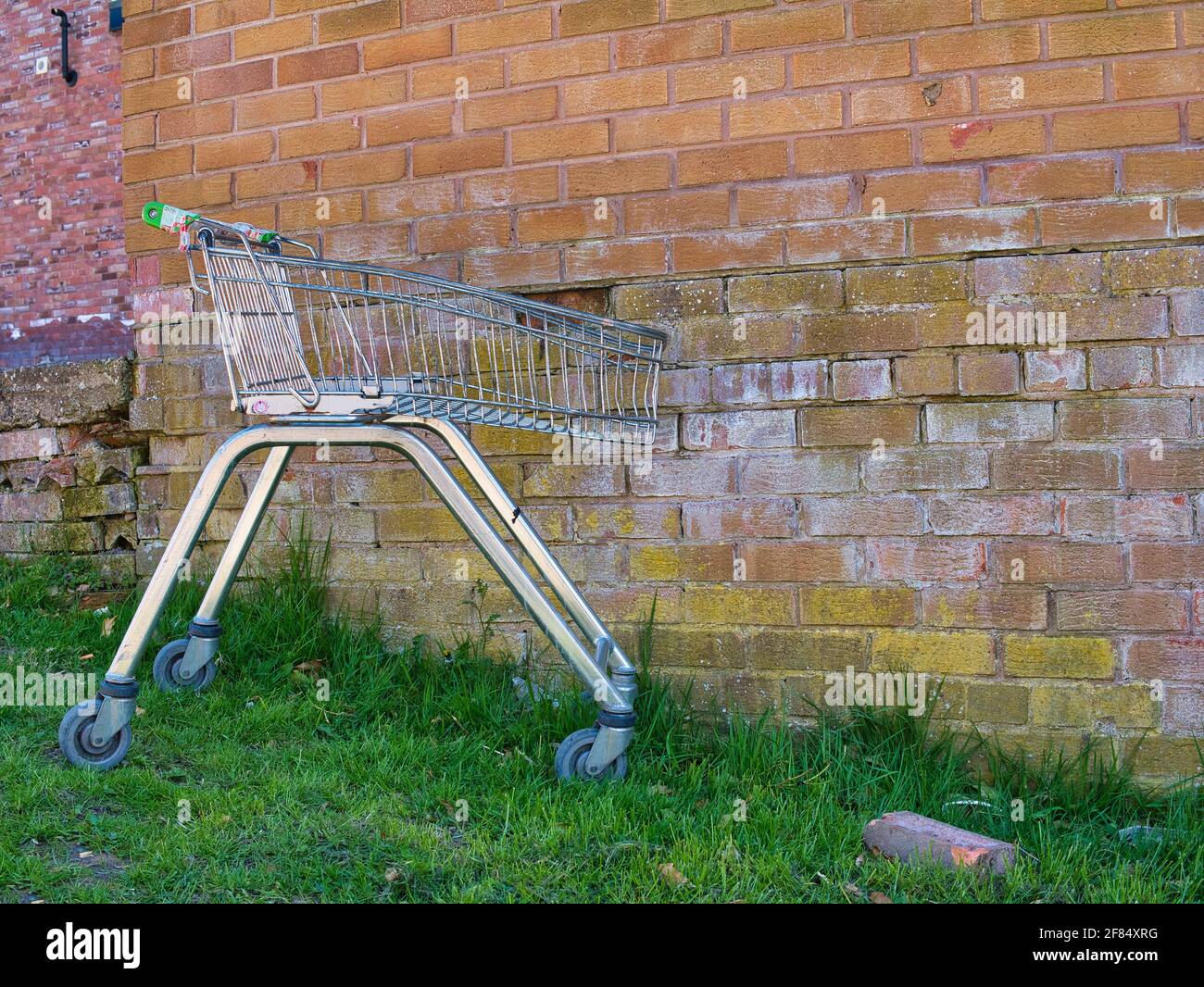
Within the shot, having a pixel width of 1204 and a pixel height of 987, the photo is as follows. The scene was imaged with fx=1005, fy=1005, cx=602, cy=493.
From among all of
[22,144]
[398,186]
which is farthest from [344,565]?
[22,144]

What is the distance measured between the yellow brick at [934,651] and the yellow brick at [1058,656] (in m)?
0.07

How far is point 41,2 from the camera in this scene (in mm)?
8039

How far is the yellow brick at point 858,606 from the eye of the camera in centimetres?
313

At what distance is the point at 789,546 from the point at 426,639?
4.35 ft

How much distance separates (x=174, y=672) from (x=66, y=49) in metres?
6.77

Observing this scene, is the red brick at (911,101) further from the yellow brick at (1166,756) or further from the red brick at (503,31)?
the yellow brick at (1166,756)

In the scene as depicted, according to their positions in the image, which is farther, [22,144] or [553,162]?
[22,144]

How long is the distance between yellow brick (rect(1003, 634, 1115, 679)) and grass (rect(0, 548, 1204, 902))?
27 centimetres

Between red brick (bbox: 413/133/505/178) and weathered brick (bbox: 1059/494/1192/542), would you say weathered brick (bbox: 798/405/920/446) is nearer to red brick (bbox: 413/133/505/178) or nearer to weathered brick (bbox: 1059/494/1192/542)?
weathered brick (bbox: 1059/494/1192/542)

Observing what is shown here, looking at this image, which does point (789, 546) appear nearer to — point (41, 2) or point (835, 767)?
point (835, 767)

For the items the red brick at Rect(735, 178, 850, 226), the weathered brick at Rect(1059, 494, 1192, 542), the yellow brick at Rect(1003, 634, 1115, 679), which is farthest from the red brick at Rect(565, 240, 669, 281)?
the yellow brick at Rect(1003, 634, 1115, 679)

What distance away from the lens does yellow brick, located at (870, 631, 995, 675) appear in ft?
10.1

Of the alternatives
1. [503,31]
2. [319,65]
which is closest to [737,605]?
[503,31]

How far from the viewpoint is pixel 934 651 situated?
310 cm
